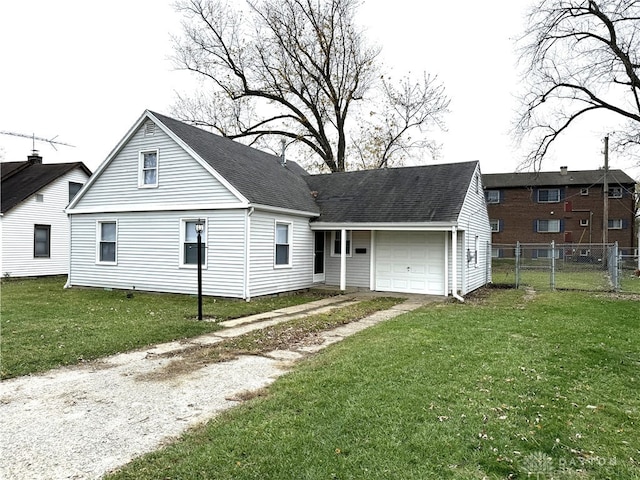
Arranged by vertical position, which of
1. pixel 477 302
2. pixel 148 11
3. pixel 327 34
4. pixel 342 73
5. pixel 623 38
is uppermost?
pixel 327 34

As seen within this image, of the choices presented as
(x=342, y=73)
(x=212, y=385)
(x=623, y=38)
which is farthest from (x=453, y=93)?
(x=212, y=385)

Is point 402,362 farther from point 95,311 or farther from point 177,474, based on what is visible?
point 95,311

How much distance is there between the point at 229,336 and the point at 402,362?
346 centimetres

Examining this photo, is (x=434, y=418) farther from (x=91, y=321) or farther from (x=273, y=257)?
(x=273, y=257)

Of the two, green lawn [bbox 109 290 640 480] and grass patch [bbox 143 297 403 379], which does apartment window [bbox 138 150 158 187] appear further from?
green lawn [bbox 109 290 640 480]

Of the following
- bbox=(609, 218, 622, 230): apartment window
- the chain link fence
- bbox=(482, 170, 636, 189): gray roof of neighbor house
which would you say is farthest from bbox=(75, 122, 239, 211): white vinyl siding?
bbox=(609, 218, 622, 230): apartment window

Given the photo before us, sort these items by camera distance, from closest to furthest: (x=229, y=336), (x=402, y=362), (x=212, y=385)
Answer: (x=212, y=385)
(x=402, y=362)
(x=229, y=336)

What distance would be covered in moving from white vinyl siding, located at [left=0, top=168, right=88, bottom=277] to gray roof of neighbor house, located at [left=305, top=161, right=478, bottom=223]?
1302cm

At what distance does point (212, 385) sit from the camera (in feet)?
17.4

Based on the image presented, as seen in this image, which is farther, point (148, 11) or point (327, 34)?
point (327, 34)

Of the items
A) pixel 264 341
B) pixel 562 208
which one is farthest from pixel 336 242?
pixel 562 208

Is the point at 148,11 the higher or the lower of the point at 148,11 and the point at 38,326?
the higher

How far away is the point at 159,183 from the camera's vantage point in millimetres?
14109

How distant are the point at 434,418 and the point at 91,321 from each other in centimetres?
766
